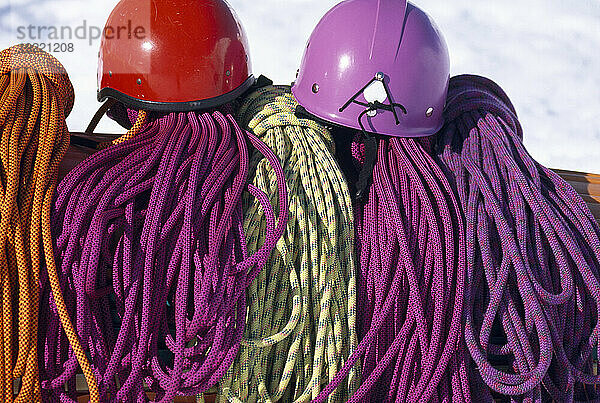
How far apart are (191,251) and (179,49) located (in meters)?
0.42

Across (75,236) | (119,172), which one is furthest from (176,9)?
(75,236)

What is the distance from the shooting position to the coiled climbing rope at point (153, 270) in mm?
1029

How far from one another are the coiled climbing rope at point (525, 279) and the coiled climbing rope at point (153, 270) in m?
0.37

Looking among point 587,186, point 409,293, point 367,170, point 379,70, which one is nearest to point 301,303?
point 409,293

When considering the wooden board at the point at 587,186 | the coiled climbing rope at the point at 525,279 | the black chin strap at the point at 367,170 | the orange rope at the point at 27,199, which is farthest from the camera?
the wooden board at the point at 587,186

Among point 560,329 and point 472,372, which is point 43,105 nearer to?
point 472,372

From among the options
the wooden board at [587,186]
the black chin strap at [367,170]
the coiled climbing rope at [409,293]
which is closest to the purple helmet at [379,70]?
the black chin strap at [367,170]

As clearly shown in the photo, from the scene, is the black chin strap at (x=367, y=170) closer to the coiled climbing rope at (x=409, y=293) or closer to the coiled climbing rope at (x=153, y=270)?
the coiled climbing rope at (x=409, y=293)

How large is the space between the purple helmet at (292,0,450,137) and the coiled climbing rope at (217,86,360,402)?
157 mm

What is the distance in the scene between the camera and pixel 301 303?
110 cm

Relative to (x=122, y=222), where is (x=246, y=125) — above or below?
above

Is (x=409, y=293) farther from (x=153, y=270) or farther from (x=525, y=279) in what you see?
(x=153, y=270)

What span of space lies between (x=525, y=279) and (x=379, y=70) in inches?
17.8

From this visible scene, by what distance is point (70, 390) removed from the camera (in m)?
1.07
